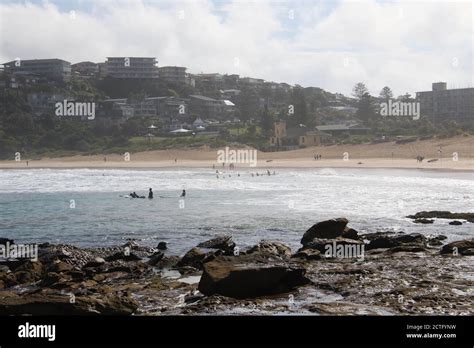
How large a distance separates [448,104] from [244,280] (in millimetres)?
107451

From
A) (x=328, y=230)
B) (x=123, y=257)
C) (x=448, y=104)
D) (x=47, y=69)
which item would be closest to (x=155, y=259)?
(x=123, y=257)

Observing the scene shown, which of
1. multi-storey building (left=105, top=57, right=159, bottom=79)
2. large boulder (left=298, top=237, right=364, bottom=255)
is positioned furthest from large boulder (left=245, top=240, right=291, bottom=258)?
multi-storey building (left=105, top=57, right=159, bottom=79)

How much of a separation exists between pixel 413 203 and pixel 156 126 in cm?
7359

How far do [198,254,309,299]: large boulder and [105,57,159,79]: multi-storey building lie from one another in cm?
11142

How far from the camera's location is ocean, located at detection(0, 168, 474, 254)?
21578mm

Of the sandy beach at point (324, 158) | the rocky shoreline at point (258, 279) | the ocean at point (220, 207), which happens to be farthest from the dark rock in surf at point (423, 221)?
the sandy beach at point (324, 158)

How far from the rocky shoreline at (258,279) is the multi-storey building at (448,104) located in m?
94.1

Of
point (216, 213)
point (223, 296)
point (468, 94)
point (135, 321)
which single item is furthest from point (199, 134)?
point (135, 321)

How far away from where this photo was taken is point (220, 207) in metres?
30.2

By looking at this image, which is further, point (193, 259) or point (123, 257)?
point (123, 257)

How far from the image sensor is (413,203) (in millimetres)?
30578

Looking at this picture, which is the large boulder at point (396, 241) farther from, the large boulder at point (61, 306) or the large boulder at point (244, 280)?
the large boulder at point (61, 306)

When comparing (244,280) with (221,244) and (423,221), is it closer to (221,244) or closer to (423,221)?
(221,244)

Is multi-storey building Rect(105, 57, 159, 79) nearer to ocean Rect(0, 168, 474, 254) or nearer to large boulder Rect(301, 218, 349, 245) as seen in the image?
ocean Rect(0, 168, 474, 254)
